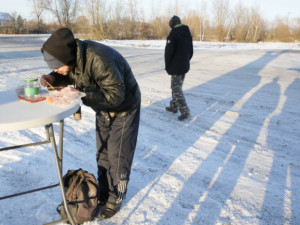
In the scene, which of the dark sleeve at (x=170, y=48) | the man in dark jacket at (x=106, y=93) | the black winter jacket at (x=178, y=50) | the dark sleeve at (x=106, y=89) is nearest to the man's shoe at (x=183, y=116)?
the black winter jacket at (x=178, y=50)

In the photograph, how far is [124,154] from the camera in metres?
2.21

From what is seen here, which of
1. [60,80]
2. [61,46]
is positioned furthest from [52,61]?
[60,80]

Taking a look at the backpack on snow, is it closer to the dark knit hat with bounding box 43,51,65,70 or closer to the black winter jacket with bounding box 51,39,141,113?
the black winter jacket with bounding box 51,39,141,113

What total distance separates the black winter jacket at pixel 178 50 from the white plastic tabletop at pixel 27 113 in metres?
3.00

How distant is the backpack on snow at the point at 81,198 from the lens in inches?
84.6

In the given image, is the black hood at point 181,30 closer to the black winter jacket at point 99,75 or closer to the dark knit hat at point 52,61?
the black winter jacket at point 99,75

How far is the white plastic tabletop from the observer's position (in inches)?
55.4

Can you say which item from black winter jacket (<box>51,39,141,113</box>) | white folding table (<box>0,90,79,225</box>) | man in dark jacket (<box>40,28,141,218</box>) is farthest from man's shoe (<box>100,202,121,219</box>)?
black winter jacket (<box>51,39,141,113</box>)

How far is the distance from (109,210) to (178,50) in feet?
10.2

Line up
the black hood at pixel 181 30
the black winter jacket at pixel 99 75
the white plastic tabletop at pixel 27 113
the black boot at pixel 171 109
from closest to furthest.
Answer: the white plastic tabletop at pixel 27 113 < the black winter jacket at pixel 99 75 < the black hood at pixel 181 30 < the black boot at pixel 171 109

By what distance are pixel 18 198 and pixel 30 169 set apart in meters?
0.50

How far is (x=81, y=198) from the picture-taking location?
84.9 inches

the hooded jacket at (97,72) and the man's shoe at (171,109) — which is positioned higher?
the hooded jacket at (97,72)

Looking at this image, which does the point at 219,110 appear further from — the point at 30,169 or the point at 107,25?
the point at 107,25
